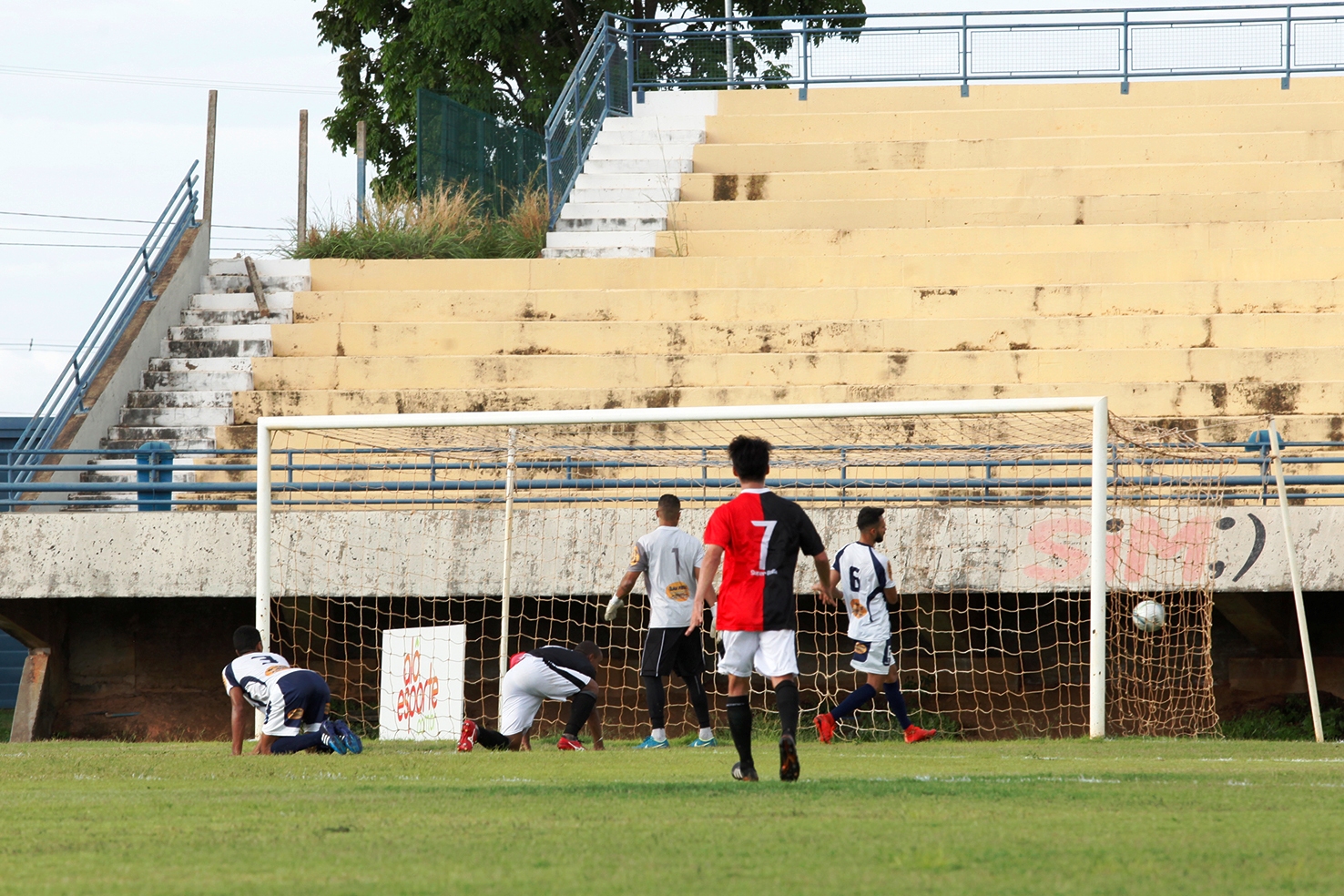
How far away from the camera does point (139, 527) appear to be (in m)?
14.3

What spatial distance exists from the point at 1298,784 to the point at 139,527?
34.6 ft

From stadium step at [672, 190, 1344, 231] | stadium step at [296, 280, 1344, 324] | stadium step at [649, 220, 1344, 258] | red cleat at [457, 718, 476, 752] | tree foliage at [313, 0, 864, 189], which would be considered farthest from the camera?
tree foliage at [313, 0, 864, 189]

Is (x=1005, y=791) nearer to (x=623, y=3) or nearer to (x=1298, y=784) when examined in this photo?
(x=1298, y=784)

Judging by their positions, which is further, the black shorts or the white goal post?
the white goal post

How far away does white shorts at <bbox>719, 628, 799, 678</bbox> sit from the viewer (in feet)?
24.3

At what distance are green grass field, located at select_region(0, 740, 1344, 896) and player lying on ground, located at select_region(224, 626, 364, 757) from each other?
1.17 metres

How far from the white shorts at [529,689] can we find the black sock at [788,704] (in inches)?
143

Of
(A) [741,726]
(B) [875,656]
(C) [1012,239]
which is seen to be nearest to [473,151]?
(C) [1012,239]

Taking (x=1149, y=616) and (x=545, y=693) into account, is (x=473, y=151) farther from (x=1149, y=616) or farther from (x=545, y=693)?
(x=1149, y=616)

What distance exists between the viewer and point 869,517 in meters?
11.0

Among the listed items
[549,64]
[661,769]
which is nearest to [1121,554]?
[661,769]

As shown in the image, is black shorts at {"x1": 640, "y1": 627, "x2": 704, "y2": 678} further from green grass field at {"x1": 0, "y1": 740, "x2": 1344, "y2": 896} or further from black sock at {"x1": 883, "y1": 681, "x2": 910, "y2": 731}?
green grass field at {"x1": 0, "y1": 740, "x2": 1344, "y2": 896}

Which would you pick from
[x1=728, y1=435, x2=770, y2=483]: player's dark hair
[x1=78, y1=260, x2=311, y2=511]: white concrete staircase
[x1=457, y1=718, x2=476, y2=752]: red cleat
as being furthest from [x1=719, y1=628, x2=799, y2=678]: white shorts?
[x1=78, y1=260, x2=311, y2=511]: white concrete staircase

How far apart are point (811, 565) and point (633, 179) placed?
9483mm
